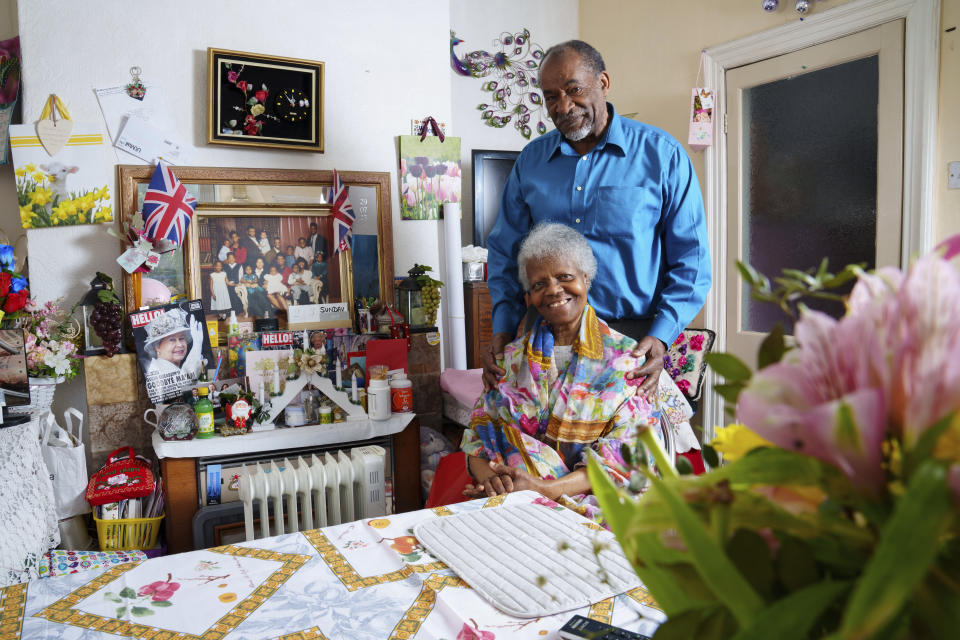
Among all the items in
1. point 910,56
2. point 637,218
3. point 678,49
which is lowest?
point 637,218

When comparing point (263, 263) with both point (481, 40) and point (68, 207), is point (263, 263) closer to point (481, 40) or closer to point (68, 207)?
point (68, 207)

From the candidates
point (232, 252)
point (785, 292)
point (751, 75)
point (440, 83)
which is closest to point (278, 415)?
point (232, 252)

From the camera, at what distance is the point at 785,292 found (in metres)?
0.39

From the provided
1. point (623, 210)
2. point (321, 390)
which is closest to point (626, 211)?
point (623, 210)

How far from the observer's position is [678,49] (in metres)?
3.63

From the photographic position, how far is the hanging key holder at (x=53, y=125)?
230cm

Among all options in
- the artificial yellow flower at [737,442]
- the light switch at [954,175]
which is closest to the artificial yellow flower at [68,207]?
the artificial yellow flower at [737,442]

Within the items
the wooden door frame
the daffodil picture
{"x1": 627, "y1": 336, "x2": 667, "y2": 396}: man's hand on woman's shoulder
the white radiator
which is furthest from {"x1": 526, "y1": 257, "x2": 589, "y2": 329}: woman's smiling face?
the daffodil picture

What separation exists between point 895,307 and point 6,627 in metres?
1.08

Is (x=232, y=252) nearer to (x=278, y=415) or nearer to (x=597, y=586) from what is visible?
(x=278, y=415)

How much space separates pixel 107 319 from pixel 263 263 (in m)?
0.56

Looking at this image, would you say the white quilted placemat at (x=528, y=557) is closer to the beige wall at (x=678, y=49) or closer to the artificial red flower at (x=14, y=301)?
the artificial red flower at (x=14, y=301)

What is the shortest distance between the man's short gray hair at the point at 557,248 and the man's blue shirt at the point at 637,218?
0.49ft

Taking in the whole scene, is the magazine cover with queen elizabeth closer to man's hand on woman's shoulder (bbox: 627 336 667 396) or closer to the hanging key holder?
the hanging key holder
